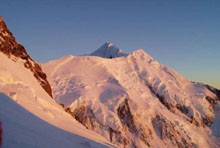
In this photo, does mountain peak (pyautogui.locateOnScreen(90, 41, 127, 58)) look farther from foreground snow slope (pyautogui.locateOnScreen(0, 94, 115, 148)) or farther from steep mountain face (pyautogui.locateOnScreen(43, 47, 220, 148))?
foreground snow slope (pyautogui.locateOnScreen(0, 94, 115, 148))

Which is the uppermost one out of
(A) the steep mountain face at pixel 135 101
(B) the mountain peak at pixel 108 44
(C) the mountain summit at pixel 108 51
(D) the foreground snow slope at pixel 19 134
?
(B) the mountain peak at pixel 108 44

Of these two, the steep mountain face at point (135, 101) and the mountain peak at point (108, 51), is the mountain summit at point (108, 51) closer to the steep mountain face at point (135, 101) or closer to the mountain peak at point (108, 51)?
the mountain peak at point (108, 51)

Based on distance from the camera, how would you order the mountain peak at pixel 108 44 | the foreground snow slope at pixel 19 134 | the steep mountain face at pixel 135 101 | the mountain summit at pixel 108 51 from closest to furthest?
the foreground snow slope at pixel 19 134 < the steep mountain face at pixel 135 101 < the mountain summit at pixel 108 51 < the mountain peak at pixel 108 44

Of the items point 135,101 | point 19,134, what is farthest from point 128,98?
point 19,134

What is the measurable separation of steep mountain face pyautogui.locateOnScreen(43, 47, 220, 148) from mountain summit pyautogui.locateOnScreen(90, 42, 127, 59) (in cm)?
1434

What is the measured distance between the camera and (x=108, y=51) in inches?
2842

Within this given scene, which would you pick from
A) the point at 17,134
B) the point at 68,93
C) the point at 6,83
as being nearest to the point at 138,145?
the point at 68,93

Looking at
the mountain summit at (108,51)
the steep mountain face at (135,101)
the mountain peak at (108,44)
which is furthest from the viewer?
the mountain peak at (108,44)

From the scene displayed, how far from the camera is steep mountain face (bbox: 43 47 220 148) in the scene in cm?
2953

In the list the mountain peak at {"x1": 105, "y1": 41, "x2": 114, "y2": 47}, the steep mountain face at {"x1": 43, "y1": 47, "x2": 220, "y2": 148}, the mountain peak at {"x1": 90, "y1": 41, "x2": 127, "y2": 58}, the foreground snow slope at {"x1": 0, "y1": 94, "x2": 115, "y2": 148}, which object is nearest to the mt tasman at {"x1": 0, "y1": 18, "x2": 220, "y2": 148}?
the steep mountain face at {"x1": 43, "y1": 47, "x2": 220, "y2": 148}

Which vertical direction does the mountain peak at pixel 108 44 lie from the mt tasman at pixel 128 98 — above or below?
above

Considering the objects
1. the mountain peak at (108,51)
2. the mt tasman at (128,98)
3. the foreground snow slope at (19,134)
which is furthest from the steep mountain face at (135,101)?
the foreground snow slope at (19,134)

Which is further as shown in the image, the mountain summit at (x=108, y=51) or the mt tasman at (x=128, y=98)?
the mountain summit at (x=108, y=51)

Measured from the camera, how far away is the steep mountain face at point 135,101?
2953 cm
